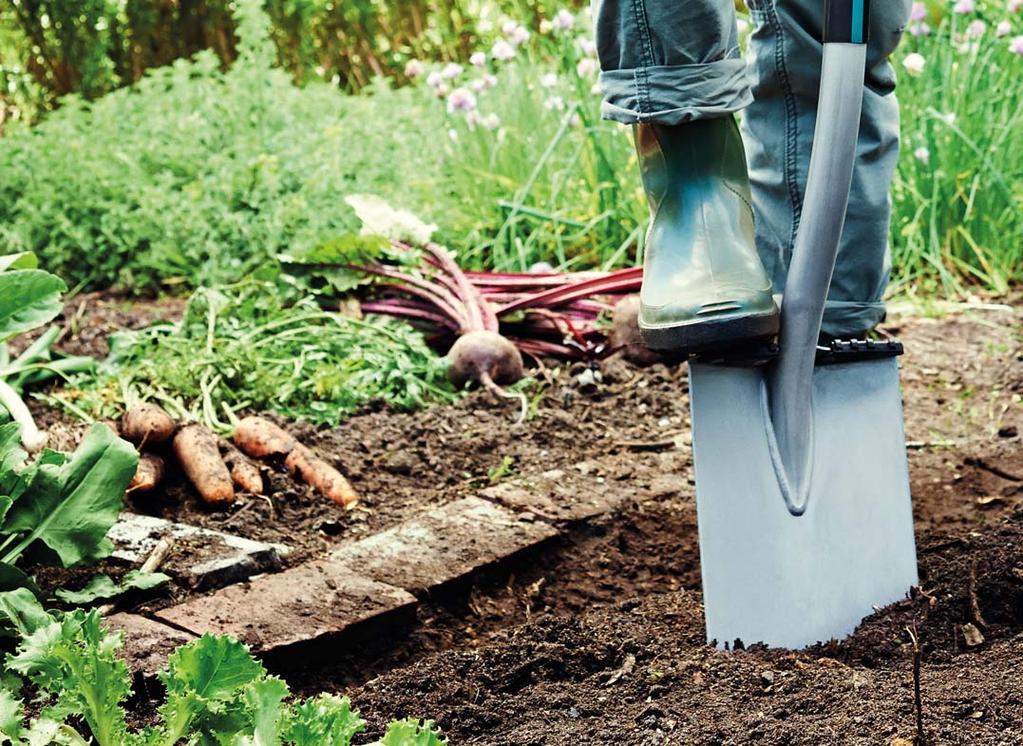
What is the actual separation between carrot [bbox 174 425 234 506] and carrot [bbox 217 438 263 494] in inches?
1.1

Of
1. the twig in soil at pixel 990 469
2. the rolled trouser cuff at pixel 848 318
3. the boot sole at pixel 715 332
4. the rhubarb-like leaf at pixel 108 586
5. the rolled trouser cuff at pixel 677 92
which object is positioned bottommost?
the twig in soil at pixel 990 469

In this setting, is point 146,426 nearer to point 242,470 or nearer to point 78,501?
point 242,470

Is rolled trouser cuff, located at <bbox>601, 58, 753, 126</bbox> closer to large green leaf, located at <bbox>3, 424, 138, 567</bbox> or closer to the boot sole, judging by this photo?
the boot sole

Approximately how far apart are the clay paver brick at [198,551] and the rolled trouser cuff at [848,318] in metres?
0.93

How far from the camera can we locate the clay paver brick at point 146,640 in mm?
1550

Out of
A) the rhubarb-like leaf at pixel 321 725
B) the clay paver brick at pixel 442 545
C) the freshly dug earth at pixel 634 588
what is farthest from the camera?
the clay paver brick at pixel 442 545

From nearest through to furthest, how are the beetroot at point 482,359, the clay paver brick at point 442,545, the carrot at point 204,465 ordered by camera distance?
the clay paver brick at point 442,545 < the carrot at point 204,465 < the beetroot at point 482,359

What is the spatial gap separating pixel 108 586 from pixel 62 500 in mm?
152

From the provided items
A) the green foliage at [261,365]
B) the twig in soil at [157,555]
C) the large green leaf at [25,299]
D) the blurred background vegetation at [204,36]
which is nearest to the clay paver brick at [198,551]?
the twig in soil at [157,555]

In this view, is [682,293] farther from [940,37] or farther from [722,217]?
[940,37]

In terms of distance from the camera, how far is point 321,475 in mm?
2305

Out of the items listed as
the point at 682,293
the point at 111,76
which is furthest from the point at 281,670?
the point at 111,76

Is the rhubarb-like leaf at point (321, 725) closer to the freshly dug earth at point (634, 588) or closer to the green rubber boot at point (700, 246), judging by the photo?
the freshly dug earth at point (634, 588)

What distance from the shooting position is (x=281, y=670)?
5.52 ft
